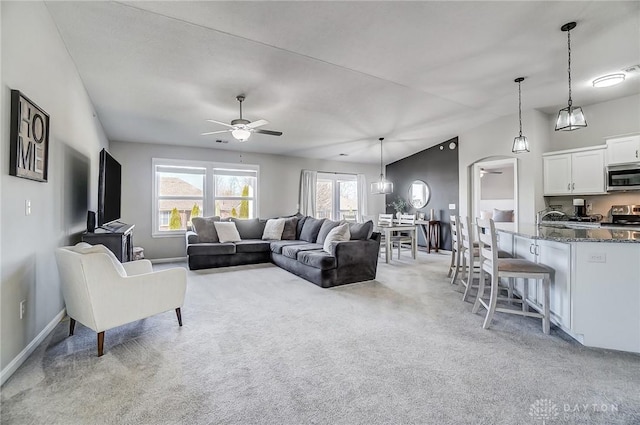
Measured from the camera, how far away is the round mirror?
25.4ft

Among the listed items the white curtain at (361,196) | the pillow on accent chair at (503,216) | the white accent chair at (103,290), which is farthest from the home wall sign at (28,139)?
the pillow on accent chair at (503,216)

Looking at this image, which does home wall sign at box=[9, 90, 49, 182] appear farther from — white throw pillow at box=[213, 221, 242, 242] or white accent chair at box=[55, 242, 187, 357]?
white throw pillow at box=[213, 221, 242, 242]

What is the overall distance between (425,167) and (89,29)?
699 centimetres

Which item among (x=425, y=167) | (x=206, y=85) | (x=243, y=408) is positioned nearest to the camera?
(x=243, y=408)

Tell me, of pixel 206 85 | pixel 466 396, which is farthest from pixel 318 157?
pixel 466 396

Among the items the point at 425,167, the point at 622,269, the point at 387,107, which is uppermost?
the point at 387,107

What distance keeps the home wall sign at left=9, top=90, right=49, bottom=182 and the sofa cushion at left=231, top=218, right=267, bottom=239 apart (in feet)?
13.1

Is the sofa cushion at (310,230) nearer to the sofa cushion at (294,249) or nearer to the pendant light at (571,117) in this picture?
the sofa cushion at (294,249)

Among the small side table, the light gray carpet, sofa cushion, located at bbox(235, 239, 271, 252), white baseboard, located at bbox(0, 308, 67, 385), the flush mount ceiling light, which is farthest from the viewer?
the small side table

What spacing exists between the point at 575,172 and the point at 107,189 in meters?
7.15

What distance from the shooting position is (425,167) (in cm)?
773

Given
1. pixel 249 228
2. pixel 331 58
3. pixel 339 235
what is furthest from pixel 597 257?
pixel 249 228

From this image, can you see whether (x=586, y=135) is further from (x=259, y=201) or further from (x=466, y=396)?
(x=259, y=201)

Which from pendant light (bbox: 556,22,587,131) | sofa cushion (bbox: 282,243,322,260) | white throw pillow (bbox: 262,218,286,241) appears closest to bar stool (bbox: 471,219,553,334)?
pendant light (bbox: 556,22,587,131)
